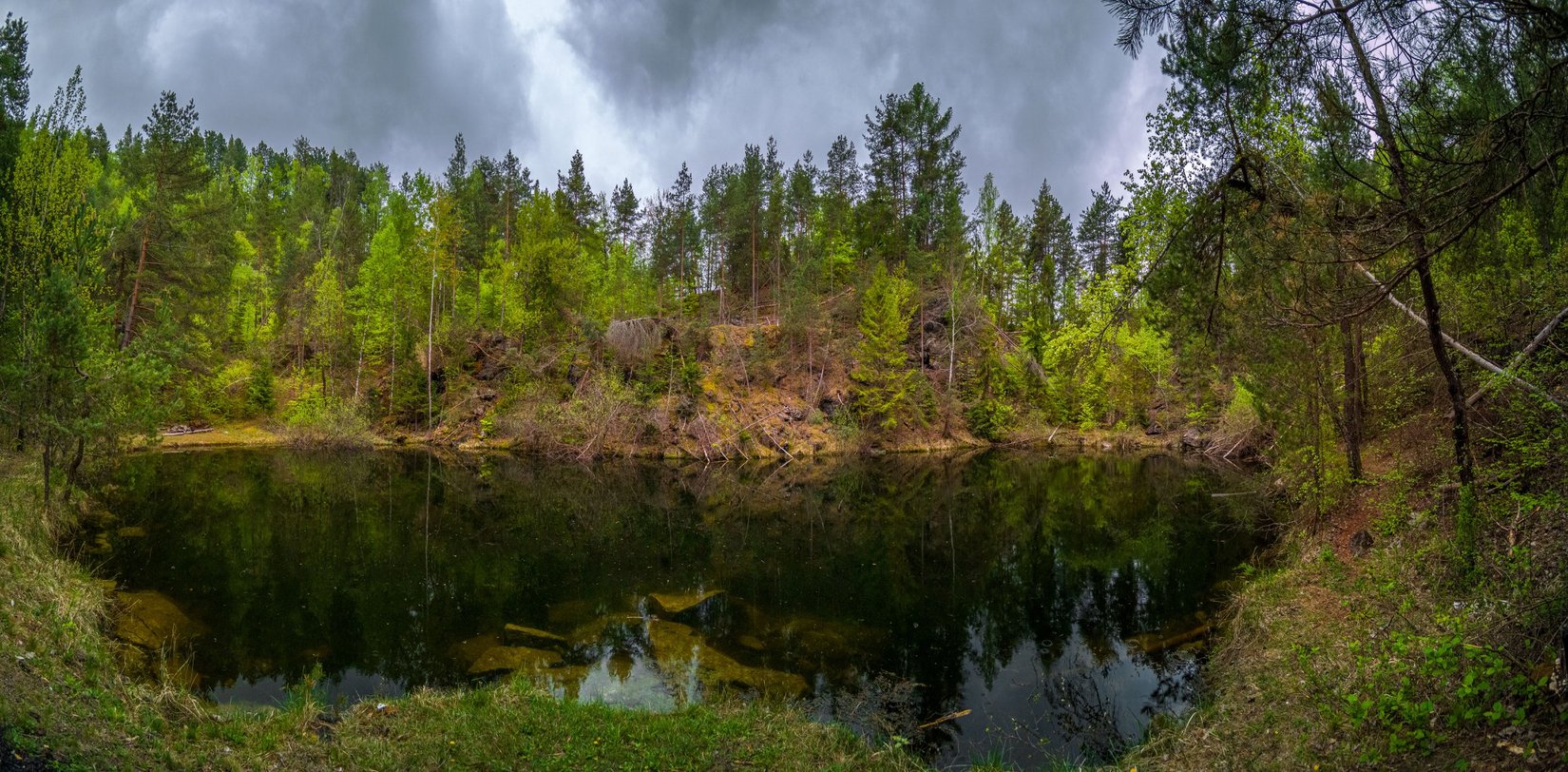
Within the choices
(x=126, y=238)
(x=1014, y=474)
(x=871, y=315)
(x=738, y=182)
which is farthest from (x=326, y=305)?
(x=1014, y=474)

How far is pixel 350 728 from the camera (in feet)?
21.5

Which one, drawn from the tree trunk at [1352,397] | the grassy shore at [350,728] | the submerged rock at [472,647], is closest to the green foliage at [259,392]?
the grassy shore at [350,728]

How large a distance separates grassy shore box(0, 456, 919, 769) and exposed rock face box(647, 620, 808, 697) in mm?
747

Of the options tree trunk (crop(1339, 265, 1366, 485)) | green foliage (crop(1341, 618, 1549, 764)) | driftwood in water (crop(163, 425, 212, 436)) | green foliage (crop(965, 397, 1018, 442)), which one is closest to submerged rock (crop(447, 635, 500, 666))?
green foliage (crop(1341, 618, 1549, 764))

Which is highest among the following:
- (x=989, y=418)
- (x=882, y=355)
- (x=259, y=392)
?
(x=882, y=355)

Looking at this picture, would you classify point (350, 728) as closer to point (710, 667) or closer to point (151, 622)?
point (710, 667)

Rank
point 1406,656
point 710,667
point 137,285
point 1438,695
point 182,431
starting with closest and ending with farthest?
point 1438,695 → point 1406,656 → point 710,667 → point 137,285 → point 182,431

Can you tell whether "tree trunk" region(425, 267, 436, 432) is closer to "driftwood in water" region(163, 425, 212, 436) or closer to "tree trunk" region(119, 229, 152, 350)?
"driftwood in water" region(163, 425, 212, 436)

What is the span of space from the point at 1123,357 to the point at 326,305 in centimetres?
5012

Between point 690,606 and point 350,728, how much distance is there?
6.43 metres

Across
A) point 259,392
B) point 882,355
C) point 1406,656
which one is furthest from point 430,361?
Answer: point 1406,656

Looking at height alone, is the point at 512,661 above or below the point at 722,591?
below

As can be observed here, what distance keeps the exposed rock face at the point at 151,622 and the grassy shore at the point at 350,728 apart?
49.6 inches

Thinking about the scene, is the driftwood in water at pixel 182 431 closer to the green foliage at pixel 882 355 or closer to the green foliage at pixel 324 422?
the green foliage at pixel 324 422
